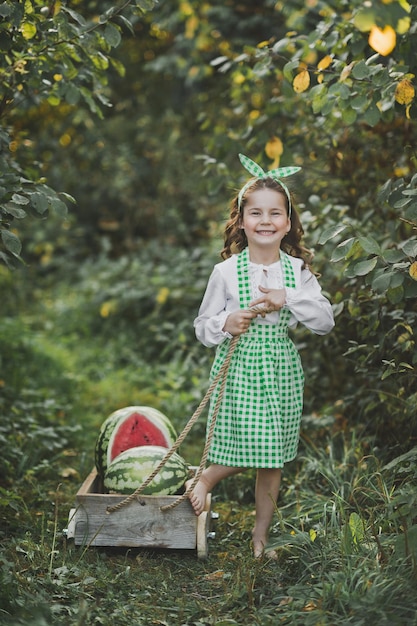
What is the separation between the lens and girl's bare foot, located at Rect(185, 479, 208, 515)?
3324 mm

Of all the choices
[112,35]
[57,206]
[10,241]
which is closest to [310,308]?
[57,206]

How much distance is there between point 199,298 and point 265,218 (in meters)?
3.27

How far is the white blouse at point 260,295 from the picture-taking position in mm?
3381

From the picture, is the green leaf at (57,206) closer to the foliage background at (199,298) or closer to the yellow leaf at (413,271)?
the foliage background at (199,298)

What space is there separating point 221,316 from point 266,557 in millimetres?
1040

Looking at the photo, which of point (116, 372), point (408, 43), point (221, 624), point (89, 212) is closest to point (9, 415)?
point (116, 372)

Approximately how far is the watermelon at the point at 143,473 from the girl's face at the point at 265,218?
103 centimetres

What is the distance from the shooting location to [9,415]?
487 cm

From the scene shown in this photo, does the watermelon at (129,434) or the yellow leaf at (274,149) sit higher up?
the yellow leaf at (274,149)

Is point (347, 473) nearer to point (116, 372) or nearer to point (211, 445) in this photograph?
point (211, 445)

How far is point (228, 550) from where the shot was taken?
139 inches

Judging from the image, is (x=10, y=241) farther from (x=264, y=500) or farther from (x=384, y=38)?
(x=384, y=38)

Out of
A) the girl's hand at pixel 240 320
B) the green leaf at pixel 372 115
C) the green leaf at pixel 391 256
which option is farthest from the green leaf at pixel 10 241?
the green leaf at pixel 372 115

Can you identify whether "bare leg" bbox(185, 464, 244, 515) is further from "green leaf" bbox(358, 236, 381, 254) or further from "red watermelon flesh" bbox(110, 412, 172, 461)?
"green leaf" bbox(358, 236, 381, 254)
